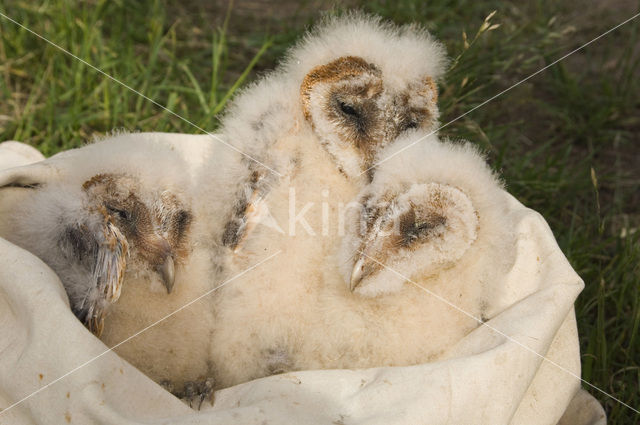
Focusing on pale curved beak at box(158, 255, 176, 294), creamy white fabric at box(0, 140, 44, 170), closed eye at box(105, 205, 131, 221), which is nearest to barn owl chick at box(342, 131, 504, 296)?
pale curved beak at box(158, 255, 176, 294)

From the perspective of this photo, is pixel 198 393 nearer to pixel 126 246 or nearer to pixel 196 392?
pixel 196 392

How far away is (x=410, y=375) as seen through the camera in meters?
2.43

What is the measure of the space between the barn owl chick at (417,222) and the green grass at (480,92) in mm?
921

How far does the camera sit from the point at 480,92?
4594 millimetres

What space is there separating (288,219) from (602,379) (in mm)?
1437

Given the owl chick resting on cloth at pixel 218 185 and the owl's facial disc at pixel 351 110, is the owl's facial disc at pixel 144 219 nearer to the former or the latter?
the owl chick resting on cloth at pixel 218 185

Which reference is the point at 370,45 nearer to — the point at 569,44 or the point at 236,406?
the point at 236,406

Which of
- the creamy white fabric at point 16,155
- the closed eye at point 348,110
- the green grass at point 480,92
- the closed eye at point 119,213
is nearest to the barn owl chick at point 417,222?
the closed eye at point 348,110

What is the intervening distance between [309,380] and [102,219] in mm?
882

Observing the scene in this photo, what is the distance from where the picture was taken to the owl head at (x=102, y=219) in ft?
8.40

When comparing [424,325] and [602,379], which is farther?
[602,379]

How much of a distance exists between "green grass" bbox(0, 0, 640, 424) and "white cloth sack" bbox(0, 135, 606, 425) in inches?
26.3

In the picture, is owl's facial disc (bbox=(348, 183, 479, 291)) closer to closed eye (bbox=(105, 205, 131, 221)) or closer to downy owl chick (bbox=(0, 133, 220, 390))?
downy owl chick (bbox=(0, 133, 220, 390))

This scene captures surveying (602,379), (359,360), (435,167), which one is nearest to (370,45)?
(435,167)
